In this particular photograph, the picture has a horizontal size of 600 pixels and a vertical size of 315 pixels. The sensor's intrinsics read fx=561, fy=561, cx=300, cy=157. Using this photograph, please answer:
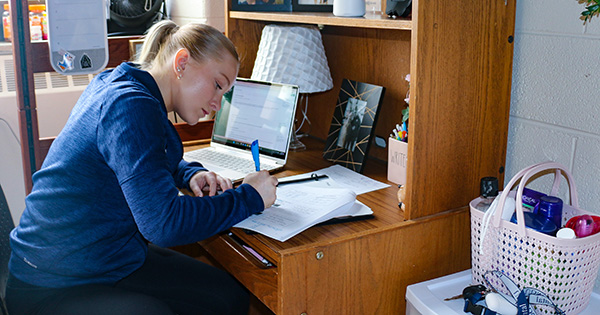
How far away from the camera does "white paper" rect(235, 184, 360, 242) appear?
1178mm

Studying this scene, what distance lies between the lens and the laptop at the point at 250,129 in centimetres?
168

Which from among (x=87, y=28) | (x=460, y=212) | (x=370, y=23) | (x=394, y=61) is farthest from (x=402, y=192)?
(x=87, y=28)

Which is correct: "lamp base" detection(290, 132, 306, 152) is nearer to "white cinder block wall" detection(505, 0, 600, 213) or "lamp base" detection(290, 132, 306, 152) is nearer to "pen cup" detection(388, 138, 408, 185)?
→ "pen cup" detection(388, 138, 408, 185)

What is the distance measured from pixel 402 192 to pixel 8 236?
91 centimetres

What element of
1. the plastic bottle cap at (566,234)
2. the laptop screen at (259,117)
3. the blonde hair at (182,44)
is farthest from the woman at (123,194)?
the plastic bottle cap at (566,234)

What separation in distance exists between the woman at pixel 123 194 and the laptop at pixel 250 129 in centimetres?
33

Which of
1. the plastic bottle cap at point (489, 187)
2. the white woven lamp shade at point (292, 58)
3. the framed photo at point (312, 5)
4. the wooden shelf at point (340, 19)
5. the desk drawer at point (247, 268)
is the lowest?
the desk drawer at point (247, 268)

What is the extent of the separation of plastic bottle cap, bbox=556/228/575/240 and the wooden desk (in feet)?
0.92

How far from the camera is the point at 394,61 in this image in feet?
5.44

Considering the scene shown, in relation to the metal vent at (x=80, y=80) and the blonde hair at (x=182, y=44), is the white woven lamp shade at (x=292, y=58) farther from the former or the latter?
the metal vent at (x=80, y=80)

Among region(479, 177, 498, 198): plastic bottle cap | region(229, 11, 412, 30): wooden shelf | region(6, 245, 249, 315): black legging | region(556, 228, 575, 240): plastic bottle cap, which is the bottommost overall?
region(6, 245, 249, 315): black legging

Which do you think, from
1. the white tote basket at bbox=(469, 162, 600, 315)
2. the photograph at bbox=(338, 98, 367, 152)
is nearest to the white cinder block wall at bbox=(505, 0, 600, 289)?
the white tote basket at bbox=(469, 162, 600, 315)

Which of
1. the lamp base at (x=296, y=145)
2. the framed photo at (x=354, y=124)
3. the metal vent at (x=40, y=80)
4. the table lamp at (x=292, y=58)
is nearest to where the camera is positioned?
the framed photo at (x=354, y=124)

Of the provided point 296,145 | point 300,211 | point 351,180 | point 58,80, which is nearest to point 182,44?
point 300,211
